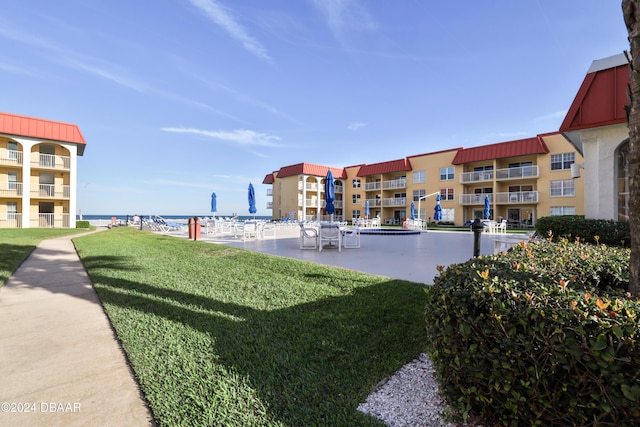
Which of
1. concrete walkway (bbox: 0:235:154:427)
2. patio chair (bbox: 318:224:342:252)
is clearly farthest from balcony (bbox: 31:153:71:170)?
patio chair (bbox: 318:224:342:252)

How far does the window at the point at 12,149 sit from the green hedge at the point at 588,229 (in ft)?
104

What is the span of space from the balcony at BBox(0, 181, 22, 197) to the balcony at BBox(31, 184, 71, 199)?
757 millimetres

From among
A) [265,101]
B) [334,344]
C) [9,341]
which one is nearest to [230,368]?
[334,344]

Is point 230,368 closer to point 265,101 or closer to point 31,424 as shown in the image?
point 31,424

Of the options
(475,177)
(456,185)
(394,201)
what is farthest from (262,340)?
(394,201)

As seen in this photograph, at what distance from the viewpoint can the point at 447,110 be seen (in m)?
19.0

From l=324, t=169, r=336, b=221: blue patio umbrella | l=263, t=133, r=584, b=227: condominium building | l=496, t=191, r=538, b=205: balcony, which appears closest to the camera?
l=324, t=169, r=336, b=221: blue patio umbrella

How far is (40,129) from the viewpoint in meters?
22.7

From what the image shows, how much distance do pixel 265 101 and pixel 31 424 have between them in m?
19.7

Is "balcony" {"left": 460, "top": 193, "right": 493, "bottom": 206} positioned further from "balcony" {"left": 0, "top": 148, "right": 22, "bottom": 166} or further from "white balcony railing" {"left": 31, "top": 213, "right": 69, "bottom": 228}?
"balcony" {"left": 0, "top": 148, "right": 22, "bottom": 166}

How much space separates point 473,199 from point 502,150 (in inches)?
211

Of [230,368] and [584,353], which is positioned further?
[230,368]

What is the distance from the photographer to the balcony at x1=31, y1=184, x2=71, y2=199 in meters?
23.2

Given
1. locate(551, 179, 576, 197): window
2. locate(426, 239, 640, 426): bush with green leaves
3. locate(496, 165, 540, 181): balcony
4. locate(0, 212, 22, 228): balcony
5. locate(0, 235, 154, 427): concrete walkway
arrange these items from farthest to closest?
locate(496, 165, 540, 181): balcony → locate(551, 179, 576, 197): window → locate(0, 212, 22, 228): balcony → locate(0, 235, 154, 427): concrete walkway → locate(426, 239, 640, 426): bush with green leaves
